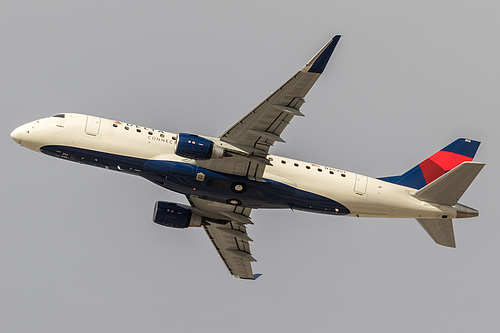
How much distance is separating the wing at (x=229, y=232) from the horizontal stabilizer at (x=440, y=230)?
13.5 m

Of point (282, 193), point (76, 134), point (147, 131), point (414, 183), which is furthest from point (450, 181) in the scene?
point (76, 134)

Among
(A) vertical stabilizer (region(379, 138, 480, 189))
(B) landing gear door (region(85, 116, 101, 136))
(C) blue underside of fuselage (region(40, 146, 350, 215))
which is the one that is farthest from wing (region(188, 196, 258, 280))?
(A) vertical stabilizer (region(379, 138, 480, 189))

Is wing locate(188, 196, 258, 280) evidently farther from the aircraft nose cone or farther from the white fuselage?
the aircraft nose cone

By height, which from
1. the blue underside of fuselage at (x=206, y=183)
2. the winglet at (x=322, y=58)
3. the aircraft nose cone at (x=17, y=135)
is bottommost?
the blue underside of fuselage at (x=206, y=183)

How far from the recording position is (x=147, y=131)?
5428 centimetres

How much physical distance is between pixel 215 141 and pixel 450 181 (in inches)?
661

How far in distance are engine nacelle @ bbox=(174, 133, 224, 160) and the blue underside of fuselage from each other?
1847 millimetres

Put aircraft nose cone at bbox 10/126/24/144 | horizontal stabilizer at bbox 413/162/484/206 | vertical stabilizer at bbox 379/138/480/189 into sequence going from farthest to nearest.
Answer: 1. vertical stabilizer at bbox 379/138/480/189
2. aircraft nose cone at bbox 10/126/24/144
3. horizontal stabilizer at bbox 413/162/484/206

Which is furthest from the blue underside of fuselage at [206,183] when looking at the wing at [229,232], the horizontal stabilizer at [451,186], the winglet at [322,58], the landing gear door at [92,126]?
the winglet at [322,58]

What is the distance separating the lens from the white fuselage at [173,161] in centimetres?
5347

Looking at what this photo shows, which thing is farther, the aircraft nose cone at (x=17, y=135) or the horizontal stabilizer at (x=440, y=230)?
the horizontal stabilizer at (x=440, y=230)

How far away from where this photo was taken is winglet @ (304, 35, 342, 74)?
152 ft

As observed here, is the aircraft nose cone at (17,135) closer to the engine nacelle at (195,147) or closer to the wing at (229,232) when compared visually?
the engine nacelle at (195,147)

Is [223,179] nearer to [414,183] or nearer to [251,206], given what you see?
[251,206]
